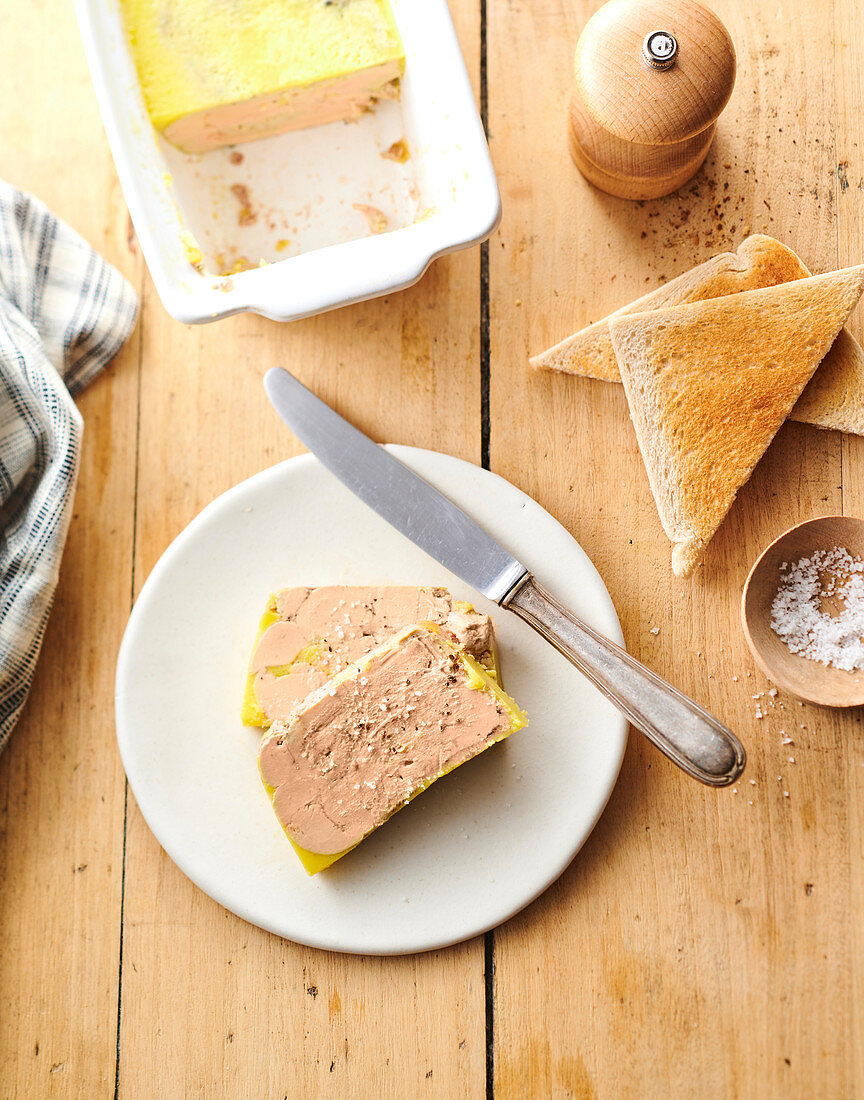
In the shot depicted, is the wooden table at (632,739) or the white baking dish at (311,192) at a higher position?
the white baking dish at (311,192)

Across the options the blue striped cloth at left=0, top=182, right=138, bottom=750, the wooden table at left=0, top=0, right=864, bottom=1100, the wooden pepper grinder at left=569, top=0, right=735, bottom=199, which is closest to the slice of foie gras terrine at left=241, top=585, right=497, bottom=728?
the wooden table at left=0, top=0, right=864, bottom=1100

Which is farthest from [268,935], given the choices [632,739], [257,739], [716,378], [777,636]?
[716,378]

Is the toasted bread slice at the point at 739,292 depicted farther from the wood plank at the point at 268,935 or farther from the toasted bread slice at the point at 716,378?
the wood plank at the point at 268,935

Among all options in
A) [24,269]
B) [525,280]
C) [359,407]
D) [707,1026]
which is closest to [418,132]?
[525,280]

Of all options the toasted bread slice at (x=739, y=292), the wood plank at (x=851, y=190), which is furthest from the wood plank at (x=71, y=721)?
the wood plank at (x=851, y=190)

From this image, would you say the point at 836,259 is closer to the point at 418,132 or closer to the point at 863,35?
the point at 863,35

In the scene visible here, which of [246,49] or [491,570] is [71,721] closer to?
[491,570]
